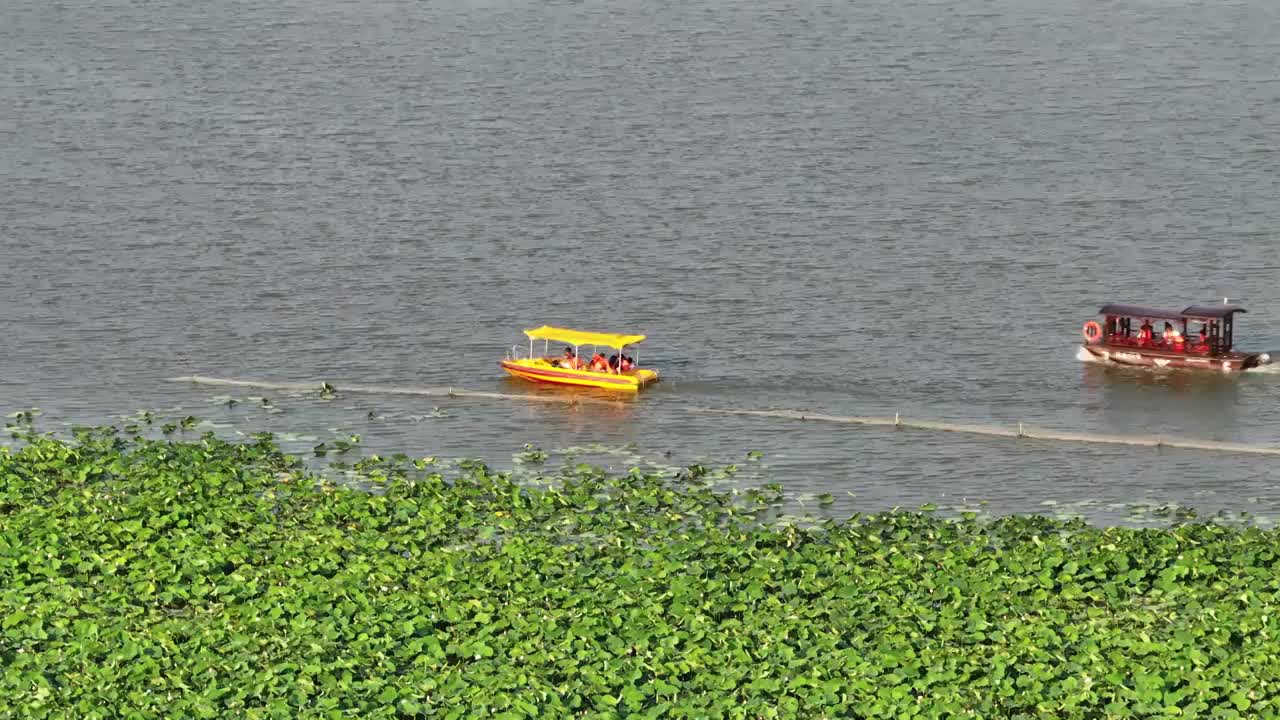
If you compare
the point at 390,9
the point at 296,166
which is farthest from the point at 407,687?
the point at 390,9

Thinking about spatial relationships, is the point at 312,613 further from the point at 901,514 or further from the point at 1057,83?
the point at 1057,83

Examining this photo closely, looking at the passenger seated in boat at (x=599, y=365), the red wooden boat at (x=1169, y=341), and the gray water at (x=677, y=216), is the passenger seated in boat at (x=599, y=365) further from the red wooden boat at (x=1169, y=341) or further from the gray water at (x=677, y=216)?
the red wooden boat at (x=1169, y=341)

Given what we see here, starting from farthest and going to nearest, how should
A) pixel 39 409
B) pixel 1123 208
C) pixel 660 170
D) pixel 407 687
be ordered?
pixel 660 170 < pixel 1123 208 < pixel 39 409 < pixel 407 687

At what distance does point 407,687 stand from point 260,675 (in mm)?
2391

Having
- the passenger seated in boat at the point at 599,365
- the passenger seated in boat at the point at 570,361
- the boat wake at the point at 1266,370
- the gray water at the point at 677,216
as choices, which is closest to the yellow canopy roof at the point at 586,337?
the passenger seated in boat at the point at 570,361

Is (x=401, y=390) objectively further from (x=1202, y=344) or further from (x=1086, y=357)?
(x=1202, y=344)

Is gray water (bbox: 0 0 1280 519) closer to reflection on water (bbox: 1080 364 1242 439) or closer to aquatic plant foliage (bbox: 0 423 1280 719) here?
reflection on water (bbox: 1080 364 1242 439)

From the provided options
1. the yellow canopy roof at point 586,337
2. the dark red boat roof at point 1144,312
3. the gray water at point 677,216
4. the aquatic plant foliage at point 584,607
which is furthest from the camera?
the dark red boat roof at point 1144,312

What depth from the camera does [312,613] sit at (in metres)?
39.0

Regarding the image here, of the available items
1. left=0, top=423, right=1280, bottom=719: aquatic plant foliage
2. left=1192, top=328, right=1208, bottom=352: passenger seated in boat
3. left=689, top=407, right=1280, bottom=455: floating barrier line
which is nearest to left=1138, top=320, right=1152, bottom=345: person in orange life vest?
left=1192, top=328, right=1208, bottom=352: passenger seated in boat

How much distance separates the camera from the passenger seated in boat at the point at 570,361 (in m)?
63.6

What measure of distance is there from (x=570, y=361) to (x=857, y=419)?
898 cm

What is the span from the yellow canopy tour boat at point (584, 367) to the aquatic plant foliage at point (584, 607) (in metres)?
13.8

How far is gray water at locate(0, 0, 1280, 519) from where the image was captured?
6022 cm
